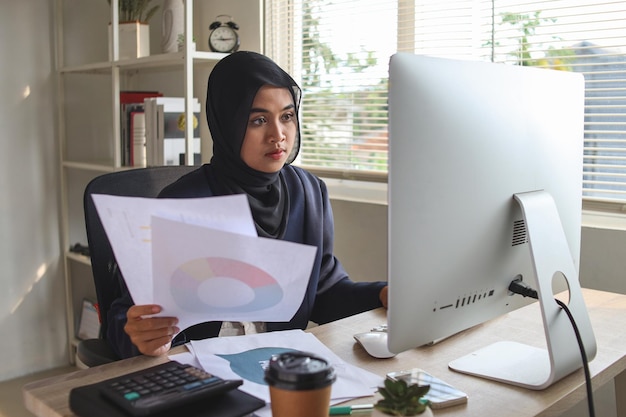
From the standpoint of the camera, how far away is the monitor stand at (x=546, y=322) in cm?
109

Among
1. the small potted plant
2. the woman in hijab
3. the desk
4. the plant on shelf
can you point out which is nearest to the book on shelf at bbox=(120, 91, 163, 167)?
the small potted plant

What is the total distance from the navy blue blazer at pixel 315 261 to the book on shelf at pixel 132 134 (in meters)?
1.15

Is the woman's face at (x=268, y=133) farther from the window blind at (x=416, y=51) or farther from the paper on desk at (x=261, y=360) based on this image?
the window blind at (x=416, y=51)

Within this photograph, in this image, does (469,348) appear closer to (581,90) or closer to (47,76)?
(581,90)

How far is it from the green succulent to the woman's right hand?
40 centimetres

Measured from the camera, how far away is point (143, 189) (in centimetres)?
164

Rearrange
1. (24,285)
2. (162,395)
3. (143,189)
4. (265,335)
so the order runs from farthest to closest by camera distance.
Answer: (24,285)
(143,189)
(265,335)
(162,395)

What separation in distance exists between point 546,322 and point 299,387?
479 millimetres

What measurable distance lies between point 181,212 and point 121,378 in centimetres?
27

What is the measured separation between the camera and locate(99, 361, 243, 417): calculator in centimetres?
88

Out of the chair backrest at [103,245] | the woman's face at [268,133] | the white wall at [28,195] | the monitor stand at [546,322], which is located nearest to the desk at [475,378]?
the monitor stand at [546,322]

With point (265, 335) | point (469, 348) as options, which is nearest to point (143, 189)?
point (265, 335)

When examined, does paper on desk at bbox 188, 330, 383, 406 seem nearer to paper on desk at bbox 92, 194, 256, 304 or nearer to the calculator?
the calculator

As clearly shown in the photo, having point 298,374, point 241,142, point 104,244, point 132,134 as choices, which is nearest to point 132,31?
point 132,134
